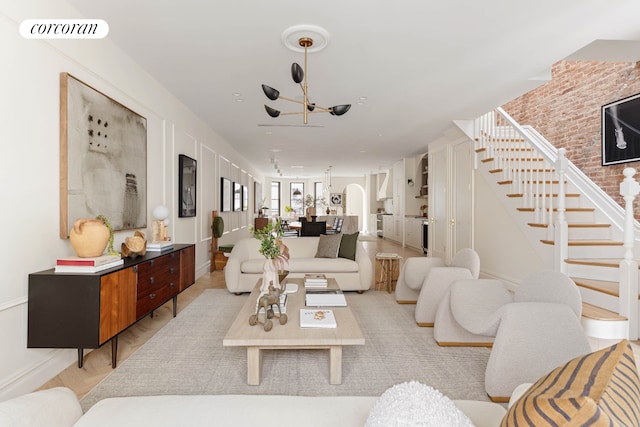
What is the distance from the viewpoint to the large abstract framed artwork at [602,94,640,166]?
13.4 feet

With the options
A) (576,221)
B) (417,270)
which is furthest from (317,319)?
(576,221)

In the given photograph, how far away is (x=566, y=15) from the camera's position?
109 inches

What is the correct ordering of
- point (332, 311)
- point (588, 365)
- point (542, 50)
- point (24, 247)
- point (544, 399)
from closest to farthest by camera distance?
point (544, 399), point (588, 365), point (24, 247), point (332, 311), point (542, 50)

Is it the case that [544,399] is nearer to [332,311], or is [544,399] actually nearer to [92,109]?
[332,311]

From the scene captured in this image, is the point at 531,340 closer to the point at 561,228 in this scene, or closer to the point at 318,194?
the point at 561,228

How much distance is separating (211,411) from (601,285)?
12.2 feet

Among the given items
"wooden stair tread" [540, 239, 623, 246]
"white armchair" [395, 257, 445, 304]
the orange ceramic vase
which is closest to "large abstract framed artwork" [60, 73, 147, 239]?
the orange ceramic vase

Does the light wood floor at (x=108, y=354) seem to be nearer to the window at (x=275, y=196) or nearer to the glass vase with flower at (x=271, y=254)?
the glass vase with flower at (x=271, y=254)

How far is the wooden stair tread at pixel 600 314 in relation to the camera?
2.93 metres

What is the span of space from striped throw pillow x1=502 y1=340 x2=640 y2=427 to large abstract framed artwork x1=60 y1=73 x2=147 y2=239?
2.95 meters

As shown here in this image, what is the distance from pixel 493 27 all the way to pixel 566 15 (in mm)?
521

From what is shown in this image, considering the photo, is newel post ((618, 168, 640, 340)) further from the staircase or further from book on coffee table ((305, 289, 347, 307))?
book on coffee table ((305, 289, 347, 307))

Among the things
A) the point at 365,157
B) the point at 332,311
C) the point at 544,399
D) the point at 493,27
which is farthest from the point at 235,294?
the point at 365,157

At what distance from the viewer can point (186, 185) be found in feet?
16.8
